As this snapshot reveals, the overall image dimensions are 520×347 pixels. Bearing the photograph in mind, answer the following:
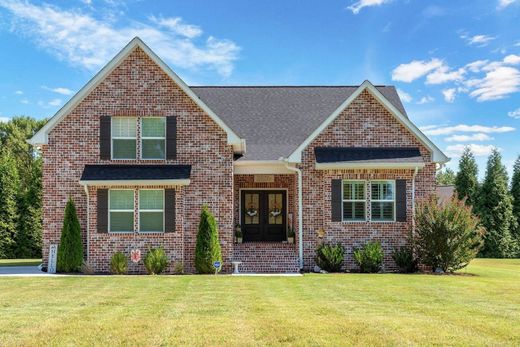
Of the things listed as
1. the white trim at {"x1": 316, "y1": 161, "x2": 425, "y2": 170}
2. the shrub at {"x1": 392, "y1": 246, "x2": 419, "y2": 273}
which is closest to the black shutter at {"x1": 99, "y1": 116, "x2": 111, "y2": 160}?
the white trim at {"x1": 316, "y1": 161, "x2": 425, "y2": 170}

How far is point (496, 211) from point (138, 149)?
21883 millimetres

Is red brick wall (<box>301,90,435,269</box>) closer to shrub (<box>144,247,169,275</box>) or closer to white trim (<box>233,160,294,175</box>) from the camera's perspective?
white trim (<box>233,160,294,175</box>)

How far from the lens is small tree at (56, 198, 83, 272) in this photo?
15.7 m

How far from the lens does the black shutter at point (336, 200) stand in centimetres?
1659

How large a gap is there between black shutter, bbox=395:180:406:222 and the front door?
4843mm

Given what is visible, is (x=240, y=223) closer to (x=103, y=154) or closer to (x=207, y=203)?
(x=207, y=203)

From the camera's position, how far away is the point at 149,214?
16.2 metres

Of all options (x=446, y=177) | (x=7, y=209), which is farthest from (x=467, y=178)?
(x=446, y=177)

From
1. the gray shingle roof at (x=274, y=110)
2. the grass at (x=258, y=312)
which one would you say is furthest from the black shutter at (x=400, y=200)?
the gray shingle roof at (x=274, y=110)

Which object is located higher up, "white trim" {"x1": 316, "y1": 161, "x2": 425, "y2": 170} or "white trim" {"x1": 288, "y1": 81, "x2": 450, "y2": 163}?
"white trim" {"x1": 288, "y1": 81, "x2": 450, "y2": 163}

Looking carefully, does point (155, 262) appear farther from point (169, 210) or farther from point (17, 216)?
point (17, 216)

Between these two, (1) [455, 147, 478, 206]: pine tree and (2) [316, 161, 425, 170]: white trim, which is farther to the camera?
(1) [455, 147, 478, 206]: pine tree

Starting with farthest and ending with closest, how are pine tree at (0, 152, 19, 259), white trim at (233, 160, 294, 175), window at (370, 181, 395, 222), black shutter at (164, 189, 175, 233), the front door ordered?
pine tree at (0, 152, 19, 259), the front door, white trim at (233, 160, 294, 175), window at (370, 181, 395, 222), black shutter at (164, 189, 175, 233)

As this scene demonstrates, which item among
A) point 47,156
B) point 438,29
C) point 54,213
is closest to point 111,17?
point 47,156
